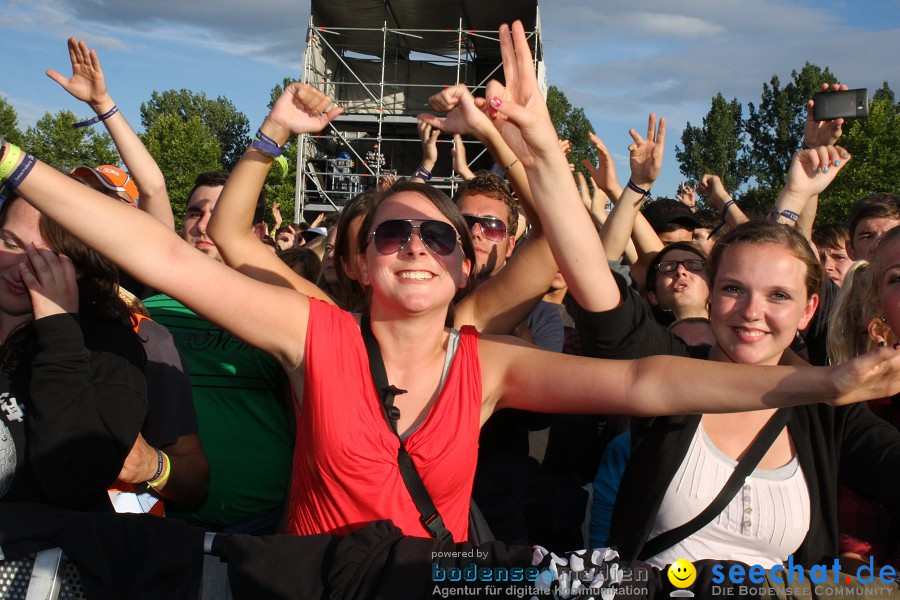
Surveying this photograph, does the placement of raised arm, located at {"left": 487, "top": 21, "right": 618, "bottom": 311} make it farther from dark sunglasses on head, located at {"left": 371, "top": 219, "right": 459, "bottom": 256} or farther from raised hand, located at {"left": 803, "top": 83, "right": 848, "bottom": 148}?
raised hand, located at {"left": 803, "top": 83, "right": 848, "bottom": 148}

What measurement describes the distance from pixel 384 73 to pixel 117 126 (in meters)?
16.9

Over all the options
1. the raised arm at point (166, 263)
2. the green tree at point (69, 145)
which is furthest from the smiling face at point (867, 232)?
the green tree at point (69, 145)

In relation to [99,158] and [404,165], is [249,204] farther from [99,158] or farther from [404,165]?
[99,158]

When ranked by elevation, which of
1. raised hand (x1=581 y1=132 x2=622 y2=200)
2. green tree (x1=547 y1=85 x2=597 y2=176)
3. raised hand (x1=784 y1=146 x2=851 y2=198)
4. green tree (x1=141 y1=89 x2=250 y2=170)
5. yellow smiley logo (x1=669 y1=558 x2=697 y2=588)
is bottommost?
yellow smiley logo (x1=669 y1=558 x2=697 y2=588)

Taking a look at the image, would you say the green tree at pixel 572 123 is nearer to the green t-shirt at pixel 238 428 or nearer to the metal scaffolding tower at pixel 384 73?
the metal scaffolding tower at pixel 384 73

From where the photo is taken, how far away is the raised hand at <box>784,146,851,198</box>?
12.6ft

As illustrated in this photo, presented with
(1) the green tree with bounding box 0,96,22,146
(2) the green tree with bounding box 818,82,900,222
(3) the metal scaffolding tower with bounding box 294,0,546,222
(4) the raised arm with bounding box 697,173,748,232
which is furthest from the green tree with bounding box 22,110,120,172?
(4) the raised arm with bounding box 697,173,748,232

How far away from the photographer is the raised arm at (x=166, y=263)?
192 centimetres

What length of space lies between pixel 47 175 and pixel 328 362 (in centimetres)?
82

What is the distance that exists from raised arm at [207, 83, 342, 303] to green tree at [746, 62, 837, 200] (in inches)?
2411

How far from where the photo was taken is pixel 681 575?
1741mm

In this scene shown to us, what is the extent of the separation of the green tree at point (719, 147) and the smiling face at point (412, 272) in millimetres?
61791

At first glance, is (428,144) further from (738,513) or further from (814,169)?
(738,513)

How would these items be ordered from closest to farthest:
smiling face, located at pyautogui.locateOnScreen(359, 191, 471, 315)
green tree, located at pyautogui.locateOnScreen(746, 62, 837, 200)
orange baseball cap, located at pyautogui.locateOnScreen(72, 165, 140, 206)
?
smiling face, located at pyautogui.locateOnScreen(359, 191, 471, 315) → orange baseball cap, located at pyautogui.locateOnScreen(72, 165, 140, 206) → green tree, located at pyautogui.locateOnScreen(746, 62, 837, 200)
